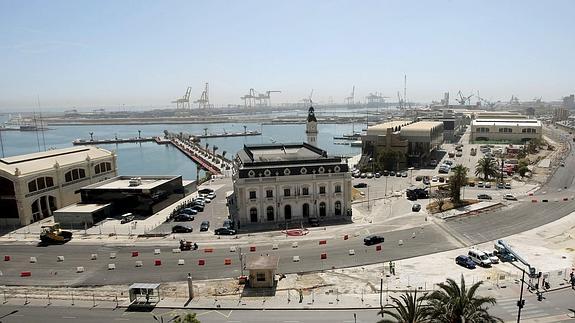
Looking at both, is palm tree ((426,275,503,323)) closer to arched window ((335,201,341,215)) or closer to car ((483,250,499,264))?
car ((483,250,499,264))

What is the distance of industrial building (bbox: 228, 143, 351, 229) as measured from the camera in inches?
2259

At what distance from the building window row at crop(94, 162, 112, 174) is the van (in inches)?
2524

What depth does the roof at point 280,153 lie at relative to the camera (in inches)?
2550

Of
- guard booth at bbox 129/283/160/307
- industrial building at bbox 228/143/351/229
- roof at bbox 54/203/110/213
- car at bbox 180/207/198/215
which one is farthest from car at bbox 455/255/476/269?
roof at bbox 54/203/110/213

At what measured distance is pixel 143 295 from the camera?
116ft

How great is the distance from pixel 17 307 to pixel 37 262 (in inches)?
464

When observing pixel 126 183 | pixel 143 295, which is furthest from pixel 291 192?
pixel 126 183

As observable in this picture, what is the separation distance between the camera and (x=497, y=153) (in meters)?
117

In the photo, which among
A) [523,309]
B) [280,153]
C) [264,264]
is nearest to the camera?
[523,309]

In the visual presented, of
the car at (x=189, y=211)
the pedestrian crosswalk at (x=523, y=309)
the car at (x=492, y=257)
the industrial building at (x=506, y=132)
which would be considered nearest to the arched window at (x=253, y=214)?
the car at (x=189, y=211)

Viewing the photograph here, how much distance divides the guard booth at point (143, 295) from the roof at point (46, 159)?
122 feet

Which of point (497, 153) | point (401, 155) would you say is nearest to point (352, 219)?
point (401, 155)

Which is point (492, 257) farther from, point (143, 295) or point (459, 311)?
point (143, 295)

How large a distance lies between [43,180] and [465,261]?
6096cm
